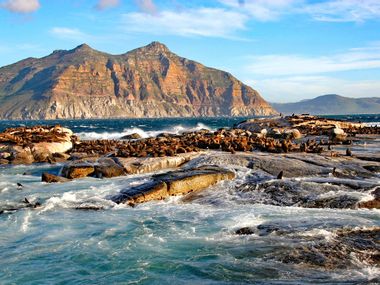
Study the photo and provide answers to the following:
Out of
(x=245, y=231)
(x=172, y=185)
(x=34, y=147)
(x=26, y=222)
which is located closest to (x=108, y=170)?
(x=172, y=185)

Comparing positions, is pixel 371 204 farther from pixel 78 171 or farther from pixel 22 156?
pixel 22 156

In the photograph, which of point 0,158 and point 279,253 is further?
point 0,158

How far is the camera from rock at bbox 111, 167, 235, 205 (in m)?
21.0

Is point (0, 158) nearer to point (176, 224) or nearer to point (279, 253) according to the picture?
point (176, 224)

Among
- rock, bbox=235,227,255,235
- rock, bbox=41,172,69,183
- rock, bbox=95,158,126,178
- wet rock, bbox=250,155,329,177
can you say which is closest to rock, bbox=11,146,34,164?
rock, bbox=41,172,69,183

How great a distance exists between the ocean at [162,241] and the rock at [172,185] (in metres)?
0.52

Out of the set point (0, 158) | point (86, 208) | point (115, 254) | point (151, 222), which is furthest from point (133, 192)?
point (0, 158)

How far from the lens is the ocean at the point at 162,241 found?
38.7 ft

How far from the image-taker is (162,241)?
49.2ft

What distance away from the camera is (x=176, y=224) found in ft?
55.8

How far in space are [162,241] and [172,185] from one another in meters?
6.74

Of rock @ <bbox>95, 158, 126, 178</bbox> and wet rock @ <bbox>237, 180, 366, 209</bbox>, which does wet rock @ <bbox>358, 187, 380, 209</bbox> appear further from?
rock @ <bbox>95, 158, 126, 178</bbox>

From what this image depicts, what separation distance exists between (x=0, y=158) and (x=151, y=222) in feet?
78.3

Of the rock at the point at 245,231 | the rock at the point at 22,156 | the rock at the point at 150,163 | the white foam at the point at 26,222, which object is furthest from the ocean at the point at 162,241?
the rock at the point at 22,156
